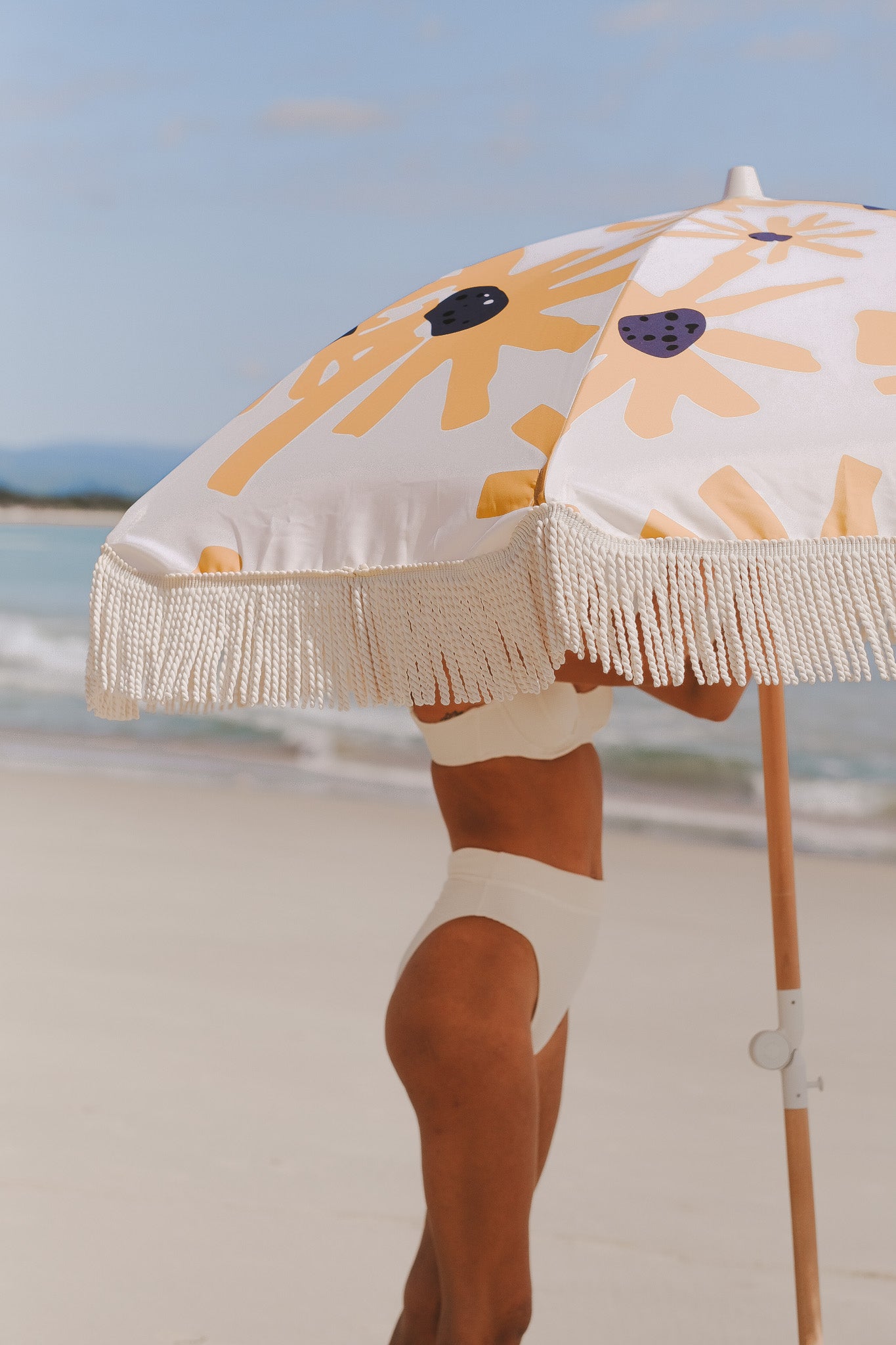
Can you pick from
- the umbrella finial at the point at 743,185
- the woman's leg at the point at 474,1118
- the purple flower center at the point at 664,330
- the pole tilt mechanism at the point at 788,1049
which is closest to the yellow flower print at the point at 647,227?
the umbrella finial at the point at 743,185

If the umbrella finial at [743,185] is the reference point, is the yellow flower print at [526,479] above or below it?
below

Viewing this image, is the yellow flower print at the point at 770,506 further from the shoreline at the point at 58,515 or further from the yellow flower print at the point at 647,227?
the shoreline at the point at 58,515

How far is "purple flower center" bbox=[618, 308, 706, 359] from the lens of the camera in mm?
1478

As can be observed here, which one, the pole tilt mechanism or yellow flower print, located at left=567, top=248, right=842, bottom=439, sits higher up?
yellow flower print, located at left=567, top=248, right=842, bottom=439

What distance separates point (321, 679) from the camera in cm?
152

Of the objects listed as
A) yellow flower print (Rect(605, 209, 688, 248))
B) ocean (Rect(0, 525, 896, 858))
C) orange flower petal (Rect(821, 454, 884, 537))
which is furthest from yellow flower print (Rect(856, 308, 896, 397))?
ocean (Rect(0, 525, 896, 858))

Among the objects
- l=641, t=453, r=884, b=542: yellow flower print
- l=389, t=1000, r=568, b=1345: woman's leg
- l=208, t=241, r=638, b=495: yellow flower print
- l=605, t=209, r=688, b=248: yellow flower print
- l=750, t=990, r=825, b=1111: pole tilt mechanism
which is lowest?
l=389, t=1000, r=568, b=1345: woman's leg

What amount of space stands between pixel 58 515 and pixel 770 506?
20.5 meters

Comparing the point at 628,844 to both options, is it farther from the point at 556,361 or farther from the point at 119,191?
the point at 119,191

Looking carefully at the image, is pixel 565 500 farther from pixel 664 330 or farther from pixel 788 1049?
pixel 788 1049

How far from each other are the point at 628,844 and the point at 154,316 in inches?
653

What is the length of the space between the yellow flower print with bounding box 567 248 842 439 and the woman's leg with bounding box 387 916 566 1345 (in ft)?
2.84

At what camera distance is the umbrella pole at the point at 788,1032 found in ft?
6.45

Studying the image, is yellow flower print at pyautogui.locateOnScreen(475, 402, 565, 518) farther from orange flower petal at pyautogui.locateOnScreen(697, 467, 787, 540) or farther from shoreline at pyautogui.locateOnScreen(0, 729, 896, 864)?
shoreline at pyautogui.locateOnScreen(0, 729, 896, 864)
